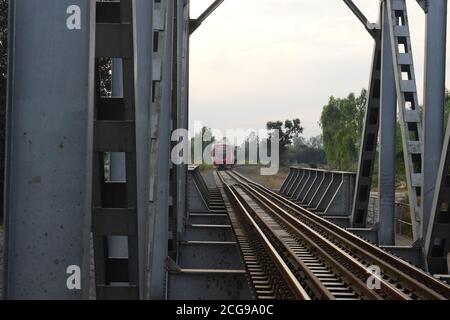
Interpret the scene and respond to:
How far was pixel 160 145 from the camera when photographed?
8.12 meters

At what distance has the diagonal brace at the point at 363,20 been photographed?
53.3ft

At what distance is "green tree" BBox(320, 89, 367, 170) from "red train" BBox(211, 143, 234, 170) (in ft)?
54.4

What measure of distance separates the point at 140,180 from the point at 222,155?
7611cm

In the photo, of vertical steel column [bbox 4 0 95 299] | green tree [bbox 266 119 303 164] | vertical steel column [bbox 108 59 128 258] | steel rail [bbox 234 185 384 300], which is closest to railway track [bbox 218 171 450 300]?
steel rail [bbox 234 185 384 300]

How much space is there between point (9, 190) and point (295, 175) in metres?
34.5

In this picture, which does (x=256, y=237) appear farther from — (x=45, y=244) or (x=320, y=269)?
(x=45, y=244)

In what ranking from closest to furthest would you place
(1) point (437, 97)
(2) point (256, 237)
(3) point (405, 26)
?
(1) point (437, 97)
(3) point (405, 26)
(2) point (256, 237)

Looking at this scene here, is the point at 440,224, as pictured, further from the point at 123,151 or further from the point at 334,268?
the point at 123,151

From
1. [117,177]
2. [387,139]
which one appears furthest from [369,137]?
[117,177]

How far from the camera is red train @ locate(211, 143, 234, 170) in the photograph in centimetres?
8094

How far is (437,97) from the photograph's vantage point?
11.4 metres

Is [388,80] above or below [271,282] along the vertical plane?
above
